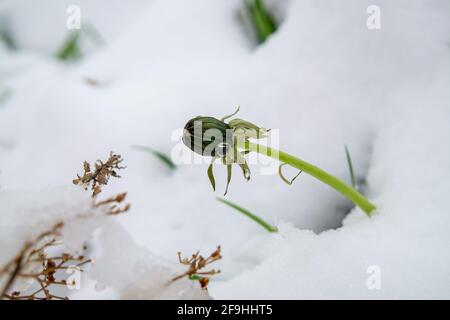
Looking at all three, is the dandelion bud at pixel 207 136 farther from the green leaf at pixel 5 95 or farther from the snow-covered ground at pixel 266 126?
the green leaf at pixel 5 95

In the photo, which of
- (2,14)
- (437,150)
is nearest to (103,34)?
(2,14)

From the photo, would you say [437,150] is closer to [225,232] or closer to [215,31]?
[225,232]

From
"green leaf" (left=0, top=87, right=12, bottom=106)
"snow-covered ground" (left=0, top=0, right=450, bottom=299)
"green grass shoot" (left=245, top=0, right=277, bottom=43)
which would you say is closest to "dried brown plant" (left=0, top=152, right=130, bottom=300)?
"snow-covered ground" (left=0, top=0, right=450, bottom=299)

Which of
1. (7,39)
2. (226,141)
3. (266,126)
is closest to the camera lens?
(226,141)

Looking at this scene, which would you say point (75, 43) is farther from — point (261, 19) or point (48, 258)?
point (48, 258)

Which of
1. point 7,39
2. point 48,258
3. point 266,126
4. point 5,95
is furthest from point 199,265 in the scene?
point 7,39

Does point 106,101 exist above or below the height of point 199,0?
below
